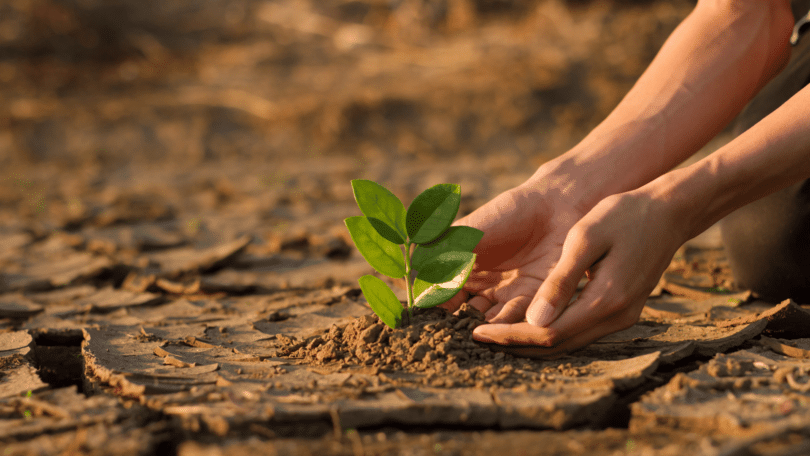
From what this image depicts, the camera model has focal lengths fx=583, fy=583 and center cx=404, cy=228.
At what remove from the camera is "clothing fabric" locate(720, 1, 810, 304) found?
6.02 ft

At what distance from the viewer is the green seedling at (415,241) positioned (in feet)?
4.09

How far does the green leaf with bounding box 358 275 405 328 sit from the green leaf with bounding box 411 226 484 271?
90 millimetres

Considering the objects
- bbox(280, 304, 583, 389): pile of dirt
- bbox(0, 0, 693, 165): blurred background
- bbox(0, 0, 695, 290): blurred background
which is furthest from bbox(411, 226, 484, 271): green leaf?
bbox(0, 0, 693, 165): blurred background

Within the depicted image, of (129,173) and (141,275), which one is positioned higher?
(129,173)

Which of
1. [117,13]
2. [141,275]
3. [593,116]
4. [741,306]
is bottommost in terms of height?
[741,306]

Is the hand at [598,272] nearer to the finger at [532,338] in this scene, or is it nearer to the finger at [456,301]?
the finger at [532,338]

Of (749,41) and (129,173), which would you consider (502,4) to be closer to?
(129,173)

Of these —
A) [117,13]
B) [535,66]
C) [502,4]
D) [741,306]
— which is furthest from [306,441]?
[117,13]

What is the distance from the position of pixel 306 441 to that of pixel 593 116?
4167mm

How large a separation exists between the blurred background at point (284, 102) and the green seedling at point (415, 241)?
1447mm

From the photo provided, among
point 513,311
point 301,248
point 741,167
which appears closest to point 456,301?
point 513,311

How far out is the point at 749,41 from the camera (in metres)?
1.75

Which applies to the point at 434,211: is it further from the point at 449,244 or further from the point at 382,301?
the point at 382,301

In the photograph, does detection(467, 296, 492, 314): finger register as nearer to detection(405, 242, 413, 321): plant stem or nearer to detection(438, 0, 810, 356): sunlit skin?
detection(438, 0, 810, 356): sunlit skin
